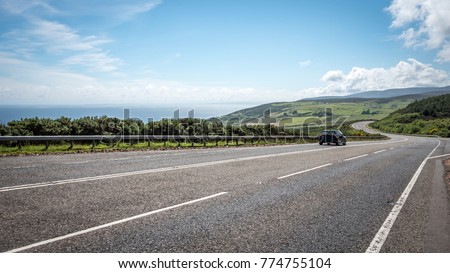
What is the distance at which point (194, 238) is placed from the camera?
14.5ft

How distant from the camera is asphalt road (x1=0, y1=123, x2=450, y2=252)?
4297 mm

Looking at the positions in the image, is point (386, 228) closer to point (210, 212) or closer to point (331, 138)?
point (210, 212)

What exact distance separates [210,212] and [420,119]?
162 m

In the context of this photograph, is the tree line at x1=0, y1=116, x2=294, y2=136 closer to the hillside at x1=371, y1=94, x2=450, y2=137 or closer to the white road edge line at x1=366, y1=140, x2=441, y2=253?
the white road edge line at x1=366, y1=140, x2=441, y2=253

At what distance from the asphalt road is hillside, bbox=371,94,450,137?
377 ft

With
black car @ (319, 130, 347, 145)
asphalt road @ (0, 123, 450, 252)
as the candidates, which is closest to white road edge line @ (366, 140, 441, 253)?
asphalt road @ (0, 123, 450, 252)

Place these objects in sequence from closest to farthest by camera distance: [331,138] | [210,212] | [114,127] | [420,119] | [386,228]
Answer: [386,228], [210,212], [114,127], [331,138], [420,119]

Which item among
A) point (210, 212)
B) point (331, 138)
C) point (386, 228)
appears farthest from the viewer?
point (331, 138)

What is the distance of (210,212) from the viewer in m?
5.69

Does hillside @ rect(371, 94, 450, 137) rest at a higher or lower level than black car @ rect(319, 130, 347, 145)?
higher

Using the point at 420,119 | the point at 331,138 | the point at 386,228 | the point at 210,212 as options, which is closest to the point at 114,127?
the point at 331,138

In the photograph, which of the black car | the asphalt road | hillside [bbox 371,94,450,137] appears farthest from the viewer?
hillside [bbox 371,94,450,137]
